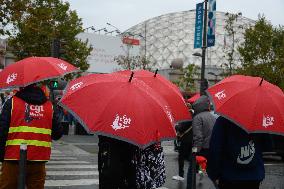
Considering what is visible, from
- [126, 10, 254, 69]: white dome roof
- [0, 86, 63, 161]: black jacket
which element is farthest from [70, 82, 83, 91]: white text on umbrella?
[126, 10, 254, 69]: white dome roof

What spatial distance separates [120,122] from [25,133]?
4.28 feet

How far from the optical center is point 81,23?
45125mm

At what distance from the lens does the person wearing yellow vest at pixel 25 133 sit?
4.80 metres

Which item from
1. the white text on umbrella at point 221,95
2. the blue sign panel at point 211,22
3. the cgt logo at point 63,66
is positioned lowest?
the white text on umbrella at point 221,95

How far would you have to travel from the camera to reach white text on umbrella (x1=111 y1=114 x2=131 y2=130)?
12.9 ft

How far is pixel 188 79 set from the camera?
51156 millimetres

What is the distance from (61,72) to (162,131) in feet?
4.58

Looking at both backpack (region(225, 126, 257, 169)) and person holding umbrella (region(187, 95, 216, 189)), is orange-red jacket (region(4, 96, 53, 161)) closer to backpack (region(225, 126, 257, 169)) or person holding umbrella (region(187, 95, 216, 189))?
backpack (region(225, 126, 257, 169))

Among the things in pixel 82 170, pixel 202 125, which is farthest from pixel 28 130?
pixel 82 170

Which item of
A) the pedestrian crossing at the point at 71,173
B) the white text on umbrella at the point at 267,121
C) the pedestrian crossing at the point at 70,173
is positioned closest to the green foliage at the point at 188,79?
the pedestrian crossing at the point at 71,173

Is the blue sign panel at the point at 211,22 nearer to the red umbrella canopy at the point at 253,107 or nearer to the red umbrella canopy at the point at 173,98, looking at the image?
the red umbrella canopy at the point at 173,98

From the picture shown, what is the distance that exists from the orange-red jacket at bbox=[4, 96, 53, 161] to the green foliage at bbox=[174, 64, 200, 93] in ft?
151

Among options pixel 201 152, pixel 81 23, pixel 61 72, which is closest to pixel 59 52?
pixel 201 152

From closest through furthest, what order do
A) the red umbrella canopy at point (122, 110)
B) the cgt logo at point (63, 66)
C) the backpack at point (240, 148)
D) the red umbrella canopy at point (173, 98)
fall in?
1. the red umbrella canopy at point (122, 110)
2. the backpack at point (240, 148)
3. the cgt logo at point (63, 66)
4. the red umbrella canopy at point (173, 98)
